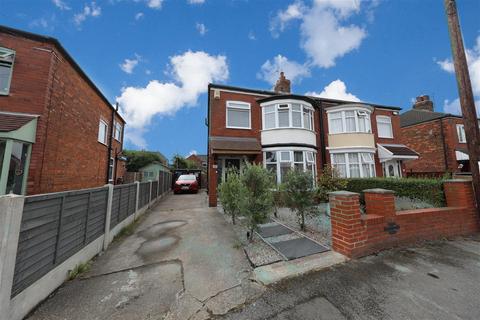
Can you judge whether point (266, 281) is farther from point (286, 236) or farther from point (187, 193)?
point (187, 193)

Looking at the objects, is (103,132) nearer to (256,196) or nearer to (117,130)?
(117,130)

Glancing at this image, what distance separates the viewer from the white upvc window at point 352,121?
13.1 m

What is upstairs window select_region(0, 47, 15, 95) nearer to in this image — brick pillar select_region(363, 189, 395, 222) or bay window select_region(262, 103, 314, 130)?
bay window select_region(262, 103, 314, 130)

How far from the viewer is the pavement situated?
7.38ft

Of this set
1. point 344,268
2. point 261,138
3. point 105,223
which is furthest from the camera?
point 261,138

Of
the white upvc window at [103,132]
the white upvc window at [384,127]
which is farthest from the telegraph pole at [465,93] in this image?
the white upvc window at [103,132]

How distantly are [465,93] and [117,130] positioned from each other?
19293 mm

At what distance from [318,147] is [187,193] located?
11724 millimetres

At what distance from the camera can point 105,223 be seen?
4680 mm

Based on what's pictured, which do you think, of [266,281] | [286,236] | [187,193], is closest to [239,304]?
[266,281]

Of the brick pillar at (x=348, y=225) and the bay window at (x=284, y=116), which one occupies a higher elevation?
the bay window at (x=284, y=116)

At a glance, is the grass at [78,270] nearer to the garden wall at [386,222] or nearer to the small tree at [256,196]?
the small tree at [256,196]

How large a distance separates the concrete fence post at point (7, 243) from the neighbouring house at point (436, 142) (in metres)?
21.5

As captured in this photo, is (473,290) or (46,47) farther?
(46,47)
